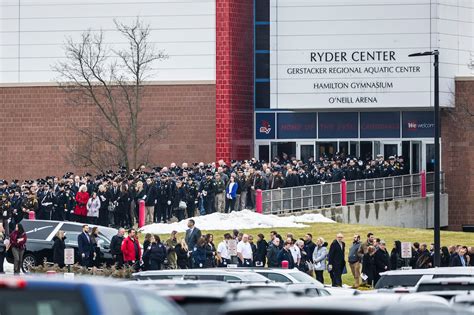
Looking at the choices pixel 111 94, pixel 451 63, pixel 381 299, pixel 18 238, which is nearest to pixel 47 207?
pixel 18 238

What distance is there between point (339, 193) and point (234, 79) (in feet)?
32.9

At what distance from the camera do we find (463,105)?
196ft

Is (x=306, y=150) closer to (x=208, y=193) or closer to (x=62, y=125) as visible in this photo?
(x=62, y=125)

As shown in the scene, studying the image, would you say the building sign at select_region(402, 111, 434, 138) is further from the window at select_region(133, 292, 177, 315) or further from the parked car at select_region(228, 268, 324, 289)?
the window at select_region(133, 292, 177, 315)

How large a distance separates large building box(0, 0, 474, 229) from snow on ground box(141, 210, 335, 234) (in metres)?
12.3

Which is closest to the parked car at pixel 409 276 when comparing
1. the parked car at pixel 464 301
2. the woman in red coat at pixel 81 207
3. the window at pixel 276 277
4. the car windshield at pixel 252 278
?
the car windshield at pixel 252 278

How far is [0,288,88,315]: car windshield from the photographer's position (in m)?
10.3

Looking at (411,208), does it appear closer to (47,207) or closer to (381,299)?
(47,207)

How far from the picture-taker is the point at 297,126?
6106 cm

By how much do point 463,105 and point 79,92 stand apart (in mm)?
15132

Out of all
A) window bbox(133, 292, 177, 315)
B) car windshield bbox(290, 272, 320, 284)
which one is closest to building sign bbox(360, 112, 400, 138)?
car windshield bbox(290, 272, 320, 284)

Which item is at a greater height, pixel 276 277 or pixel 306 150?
pixel 306 150

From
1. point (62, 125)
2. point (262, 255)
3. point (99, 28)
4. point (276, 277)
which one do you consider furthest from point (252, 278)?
point (62, 125)

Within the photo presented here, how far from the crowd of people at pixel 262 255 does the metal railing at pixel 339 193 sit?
12.9 m
